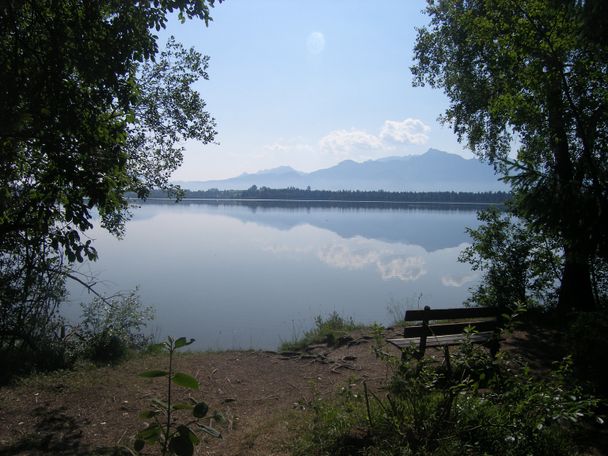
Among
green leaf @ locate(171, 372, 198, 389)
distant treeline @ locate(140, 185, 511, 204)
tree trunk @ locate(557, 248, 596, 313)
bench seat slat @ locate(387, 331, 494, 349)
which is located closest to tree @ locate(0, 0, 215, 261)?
green leaf @ locate(171, 372, 198, 389)

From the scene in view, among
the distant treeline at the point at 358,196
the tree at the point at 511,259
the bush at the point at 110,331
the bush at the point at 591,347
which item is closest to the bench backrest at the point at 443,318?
the bush at the point at 591,347

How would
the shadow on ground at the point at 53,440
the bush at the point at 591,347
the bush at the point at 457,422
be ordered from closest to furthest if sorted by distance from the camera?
the bush at the point at 457,422 < the shadow on ground at the point at 53,440 < the bush at the point at 591,347

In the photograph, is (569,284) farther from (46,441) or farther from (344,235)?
(344,235)

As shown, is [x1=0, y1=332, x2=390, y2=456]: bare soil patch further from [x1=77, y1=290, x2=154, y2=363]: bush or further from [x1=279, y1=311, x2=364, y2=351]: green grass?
[x1=279, y1=311, x2=364, y2=351]: green grass

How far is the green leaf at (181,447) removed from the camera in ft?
6.93

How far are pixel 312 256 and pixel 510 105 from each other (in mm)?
24338

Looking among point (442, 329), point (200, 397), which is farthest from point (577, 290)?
point (200, 397)

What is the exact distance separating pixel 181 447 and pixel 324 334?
862 centimetres

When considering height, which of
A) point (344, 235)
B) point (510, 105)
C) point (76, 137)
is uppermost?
point (510, 105)

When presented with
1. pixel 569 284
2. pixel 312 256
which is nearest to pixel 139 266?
pixel 312 256

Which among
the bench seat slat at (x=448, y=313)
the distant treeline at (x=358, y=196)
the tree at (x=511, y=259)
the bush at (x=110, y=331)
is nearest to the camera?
the bench seat slat at (x=448, y=313)

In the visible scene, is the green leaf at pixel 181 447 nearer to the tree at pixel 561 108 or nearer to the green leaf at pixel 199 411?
the green leaf at pixel 199 411

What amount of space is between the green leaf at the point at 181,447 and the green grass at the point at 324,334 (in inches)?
312

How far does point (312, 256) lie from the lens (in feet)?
104
